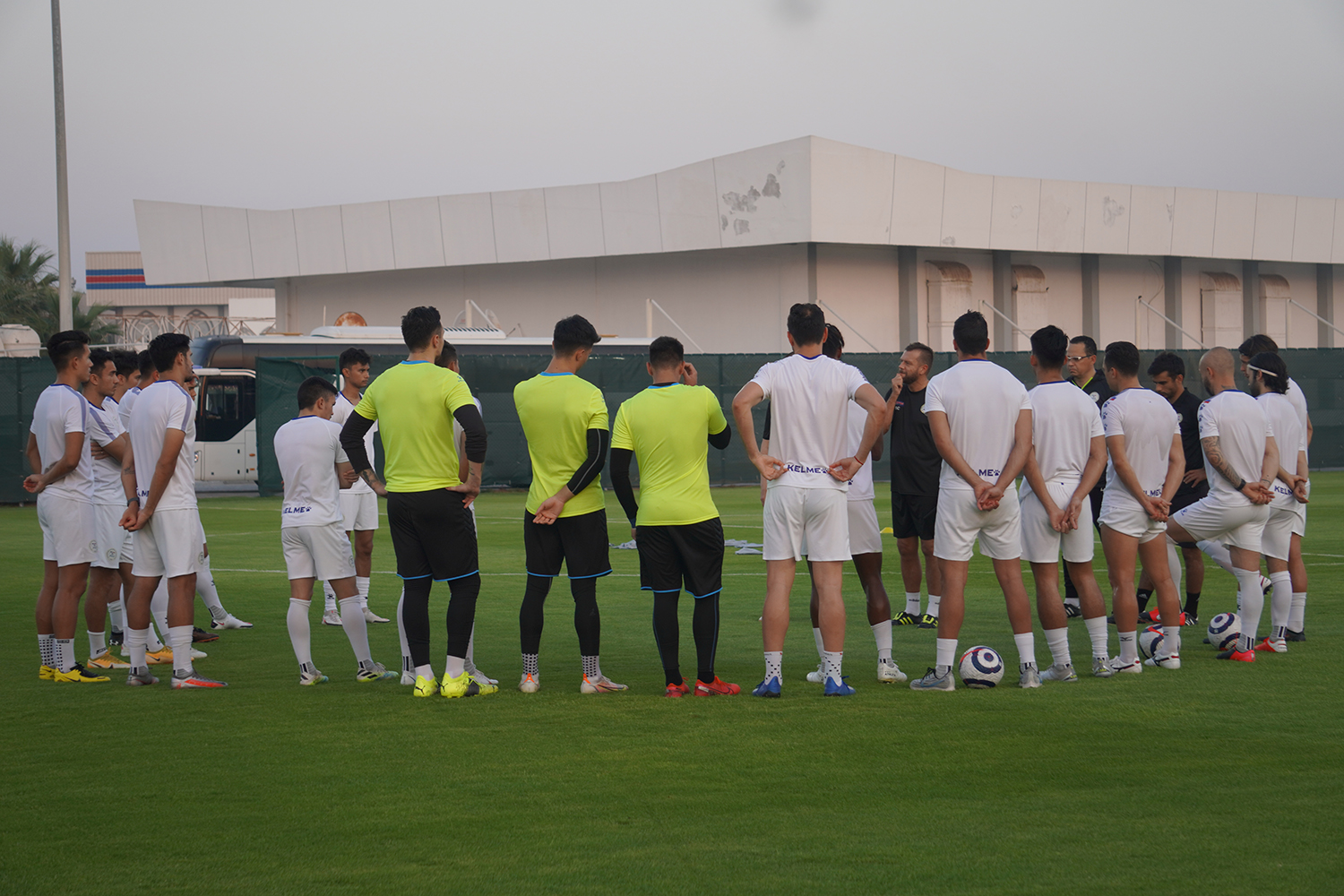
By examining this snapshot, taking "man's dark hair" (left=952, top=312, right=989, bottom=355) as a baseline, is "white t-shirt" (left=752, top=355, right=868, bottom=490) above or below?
below

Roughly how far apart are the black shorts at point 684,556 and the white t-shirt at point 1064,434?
197cm

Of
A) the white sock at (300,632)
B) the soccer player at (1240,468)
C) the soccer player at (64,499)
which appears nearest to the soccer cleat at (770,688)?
the white sock at (300,632)

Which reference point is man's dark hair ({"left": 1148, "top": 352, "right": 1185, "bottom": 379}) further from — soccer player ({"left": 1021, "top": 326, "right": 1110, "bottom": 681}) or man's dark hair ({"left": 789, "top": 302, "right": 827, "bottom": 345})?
man's dark hair ({"left": 789, "top": 302, "right": 827, "bottom": 345})

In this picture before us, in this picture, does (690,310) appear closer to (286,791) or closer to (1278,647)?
(1278,647)

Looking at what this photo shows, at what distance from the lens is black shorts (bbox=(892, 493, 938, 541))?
968cm

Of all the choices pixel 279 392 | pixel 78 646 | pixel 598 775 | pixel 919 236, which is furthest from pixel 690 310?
pixel 598 775

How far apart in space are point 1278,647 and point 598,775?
5207mm

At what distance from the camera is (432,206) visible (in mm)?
39875

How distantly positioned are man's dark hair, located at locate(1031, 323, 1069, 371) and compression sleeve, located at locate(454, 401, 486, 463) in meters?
3.31

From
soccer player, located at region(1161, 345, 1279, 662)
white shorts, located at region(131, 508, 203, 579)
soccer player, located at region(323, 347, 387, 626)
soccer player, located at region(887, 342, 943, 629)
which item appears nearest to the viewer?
white shorts, located at region(131, 508, 203, 579)

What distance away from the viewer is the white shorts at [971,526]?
23.4ft

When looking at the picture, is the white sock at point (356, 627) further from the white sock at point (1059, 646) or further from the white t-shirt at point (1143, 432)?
the white t-shirt at point (1143, 432)

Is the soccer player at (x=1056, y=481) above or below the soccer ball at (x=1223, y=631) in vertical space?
above

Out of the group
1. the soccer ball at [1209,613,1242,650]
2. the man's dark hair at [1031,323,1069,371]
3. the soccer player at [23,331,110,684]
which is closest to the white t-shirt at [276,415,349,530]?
the soccer player at [23,331,110,684]
